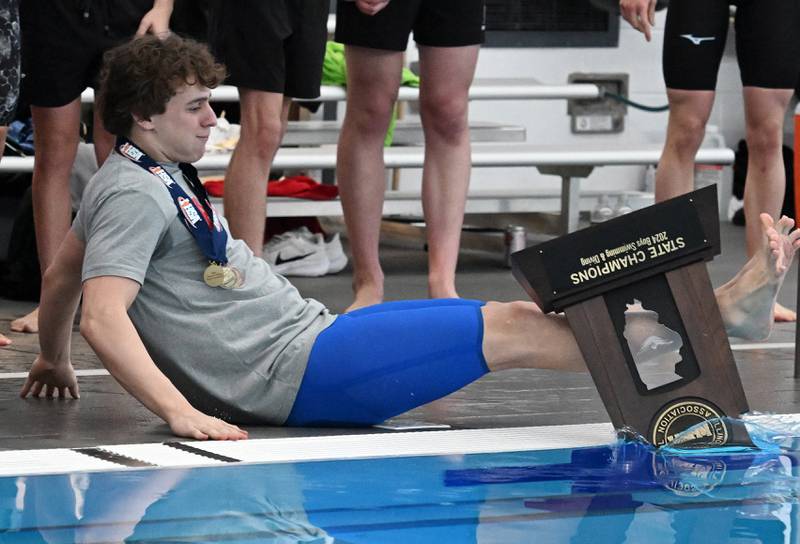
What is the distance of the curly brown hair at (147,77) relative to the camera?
9.37 feet

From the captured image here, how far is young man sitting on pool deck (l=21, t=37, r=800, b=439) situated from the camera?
2.81 m

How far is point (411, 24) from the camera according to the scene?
4.14 m

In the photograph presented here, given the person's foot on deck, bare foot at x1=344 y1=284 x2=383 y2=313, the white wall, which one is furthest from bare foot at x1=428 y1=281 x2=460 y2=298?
the white wall

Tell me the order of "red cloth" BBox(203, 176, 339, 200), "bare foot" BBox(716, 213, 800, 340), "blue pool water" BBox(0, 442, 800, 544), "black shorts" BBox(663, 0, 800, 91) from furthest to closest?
"red cloth" BBox(203, 176, 339, 200) < "black shorts" BBox(663, 0, 800, 91) < "bare foot" BBox(716, 213, 800, 340) < "blue pool water" BBox(0, 442, 800, 544)

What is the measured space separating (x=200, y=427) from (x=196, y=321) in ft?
0.76

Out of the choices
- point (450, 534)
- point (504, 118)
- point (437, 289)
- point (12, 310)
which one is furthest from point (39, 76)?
point (504, 118)

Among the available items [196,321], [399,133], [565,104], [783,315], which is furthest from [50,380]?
[565,104]

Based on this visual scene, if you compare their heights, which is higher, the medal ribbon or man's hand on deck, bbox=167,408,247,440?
the medal ribbon

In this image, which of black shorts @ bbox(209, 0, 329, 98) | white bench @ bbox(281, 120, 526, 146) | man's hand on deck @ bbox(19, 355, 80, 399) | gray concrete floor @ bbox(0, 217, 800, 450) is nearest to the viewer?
gray concrete floor @ bbox(0, 217, 800, 450)

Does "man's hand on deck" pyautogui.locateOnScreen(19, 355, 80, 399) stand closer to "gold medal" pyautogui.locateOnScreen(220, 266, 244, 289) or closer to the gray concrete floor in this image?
the gray concrete floor

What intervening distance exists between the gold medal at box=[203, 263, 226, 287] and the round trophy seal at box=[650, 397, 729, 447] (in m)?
0.81

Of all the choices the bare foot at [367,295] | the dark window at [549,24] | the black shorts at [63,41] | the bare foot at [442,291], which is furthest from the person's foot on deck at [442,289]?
the dark window at [549,24]

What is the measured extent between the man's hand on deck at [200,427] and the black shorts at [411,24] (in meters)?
Answer: 1.64

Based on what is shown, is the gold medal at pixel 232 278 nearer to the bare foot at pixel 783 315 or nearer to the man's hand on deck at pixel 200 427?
the man's hand on deck at pixel 200 427
